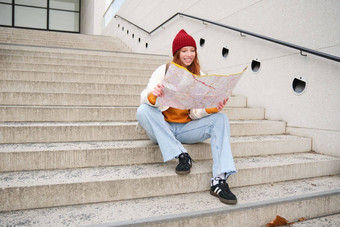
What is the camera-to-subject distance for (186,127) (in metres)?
1.96

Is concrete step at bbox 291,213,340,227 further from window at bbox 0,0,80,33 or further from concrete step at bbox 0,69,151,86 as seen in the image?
window at bbox 0,0,80,33

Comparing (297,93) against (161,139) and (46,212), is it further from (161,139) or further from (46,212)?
(46,212)

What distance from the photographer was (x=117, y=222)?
130 cm

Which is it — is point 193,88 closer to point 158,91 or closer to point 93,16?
point 158,91

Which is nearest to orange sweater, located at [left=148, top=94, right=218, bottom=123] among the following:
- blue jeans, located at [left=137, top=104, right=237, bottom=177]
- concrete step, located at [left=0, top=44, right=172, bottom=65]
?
blue jeans, located at [left=137, top=104, right=237, bottom=177]

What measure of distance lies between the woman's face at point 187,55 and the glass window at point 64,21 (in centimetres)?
1344

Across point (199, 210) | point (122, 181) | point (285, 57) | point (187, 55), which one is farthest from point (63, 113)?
point (285, 57)

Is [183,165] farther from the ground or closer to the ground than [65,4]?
closer to the ground

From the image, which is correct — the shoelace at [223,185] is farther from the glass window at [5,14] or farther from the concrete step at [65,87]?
the glass window at [5,14]

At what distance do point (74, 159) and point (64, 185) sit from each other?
0.35 metres

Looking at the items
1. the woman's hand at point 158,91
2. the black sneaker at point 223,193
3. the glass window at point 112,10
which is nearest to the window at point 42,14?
the glass window at point 112,10

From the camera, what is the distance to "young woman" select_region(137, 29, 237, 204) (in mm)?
1674

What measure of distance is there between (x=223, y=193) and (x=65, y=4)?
1494 cm

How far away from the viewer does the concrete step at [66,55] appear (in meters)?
3.82
